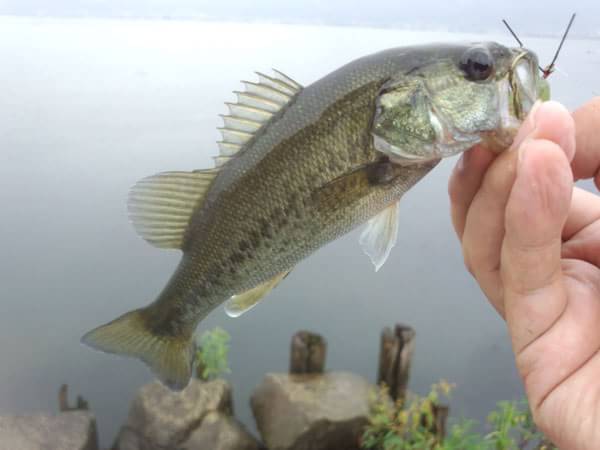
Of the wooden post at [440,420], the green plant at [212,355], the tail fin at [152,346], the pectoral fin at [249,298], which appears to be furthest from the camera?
the green plant at [212,355]

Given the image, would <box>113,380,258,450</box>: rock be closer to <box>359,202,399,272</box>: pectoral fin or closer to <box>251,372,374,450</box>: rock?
<box>251,372,374,450</box>: rock

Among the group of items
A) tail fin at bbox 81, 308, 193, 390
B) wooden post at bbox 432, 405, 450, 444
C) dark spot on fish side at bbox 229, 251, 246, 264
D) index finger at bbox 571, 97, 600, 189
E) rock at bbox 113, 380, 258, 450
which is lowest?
wooden post at bbox 432, 405, 450, 444

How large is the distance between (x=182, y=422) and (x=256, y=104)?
131 inches

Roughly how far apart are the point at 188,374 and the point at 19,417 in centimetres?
333

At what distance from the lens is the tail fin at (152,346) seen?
179 centimetres

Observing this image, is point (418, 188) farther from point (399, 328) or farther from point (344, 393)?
point (344, 393)

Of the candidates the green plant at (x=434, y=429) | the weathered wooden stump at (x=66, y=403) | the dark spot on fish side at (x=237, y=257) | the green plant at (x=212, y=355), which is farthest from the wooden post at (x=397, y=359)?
the dark spot on fish side at (x=237, y=257)

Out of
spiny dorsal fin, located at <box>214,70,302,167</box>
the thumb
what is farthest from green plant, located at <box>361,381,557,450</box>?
spiny dorsal fin, located at <box>214,70,302,167</box>

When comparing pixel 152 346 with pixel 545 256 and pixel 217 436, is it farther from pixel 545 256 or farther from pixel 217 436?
pixel 217 436

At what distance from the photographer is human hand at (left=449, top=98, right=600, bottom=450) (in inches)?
43.7

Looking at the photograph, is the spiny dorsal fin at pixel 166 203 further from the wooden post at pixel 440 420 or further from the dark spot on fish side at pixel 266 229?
the wooden post at pixel 440 420

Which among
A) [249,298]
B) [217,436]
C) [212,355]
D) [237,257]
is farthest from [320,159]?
[212,355]

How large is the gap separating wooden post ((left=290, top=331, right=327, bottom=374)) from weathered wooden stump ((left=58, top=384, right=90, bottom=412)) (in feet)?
6.73

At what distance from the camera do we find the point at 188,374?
1814 mm
